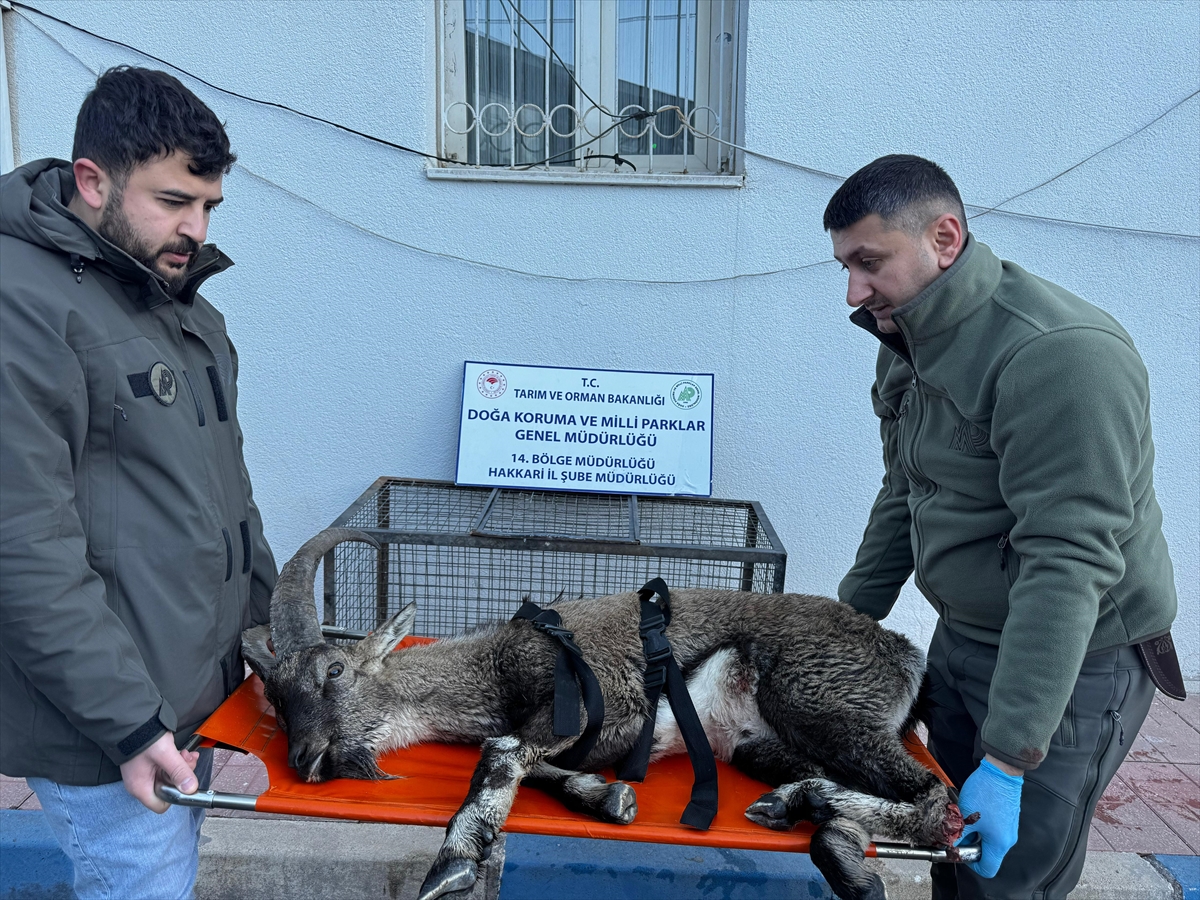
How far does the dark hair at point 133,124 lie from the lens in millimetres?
2086

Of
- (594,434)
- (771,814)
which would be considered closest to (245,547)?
(771,814)

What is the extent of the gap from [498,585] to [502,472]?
78 centimetres

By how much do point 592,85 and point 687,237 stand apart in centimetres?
116

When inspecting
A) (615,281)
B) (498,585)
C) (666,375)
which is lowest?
(498,585)

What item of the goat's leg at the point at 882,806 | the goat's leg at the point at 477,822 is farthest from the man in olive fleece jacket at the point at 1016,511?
the goat's leg at the point at 477,822

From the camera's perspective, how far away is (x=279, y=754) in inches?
106

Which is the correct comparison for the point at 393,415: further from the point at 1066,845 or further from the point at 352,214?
the point at 1066,845

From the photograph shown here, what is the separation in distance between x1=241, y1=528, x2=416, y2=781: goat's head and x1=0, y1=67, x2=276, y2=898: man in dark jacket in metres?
0.24

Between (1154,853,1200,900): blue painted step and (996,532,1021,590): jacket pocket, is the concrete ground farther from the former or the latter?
(996,532,1021,590): jacket pocket

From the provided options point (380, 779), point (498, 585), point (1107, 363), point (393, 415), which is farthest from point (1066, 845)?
point (393, 415)

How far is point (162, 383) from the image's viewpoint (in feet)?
7.32

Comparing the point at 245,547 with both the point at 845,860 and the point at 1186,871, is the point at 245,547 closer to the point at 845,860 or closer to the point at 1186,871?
the point at 845,860

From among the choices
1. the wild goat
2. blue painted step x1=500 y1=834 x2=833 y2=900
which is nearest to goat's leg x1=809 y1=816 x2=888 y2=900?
the wild goat

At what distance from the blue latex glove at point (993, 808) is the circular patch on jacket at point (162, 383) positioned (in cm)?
246
